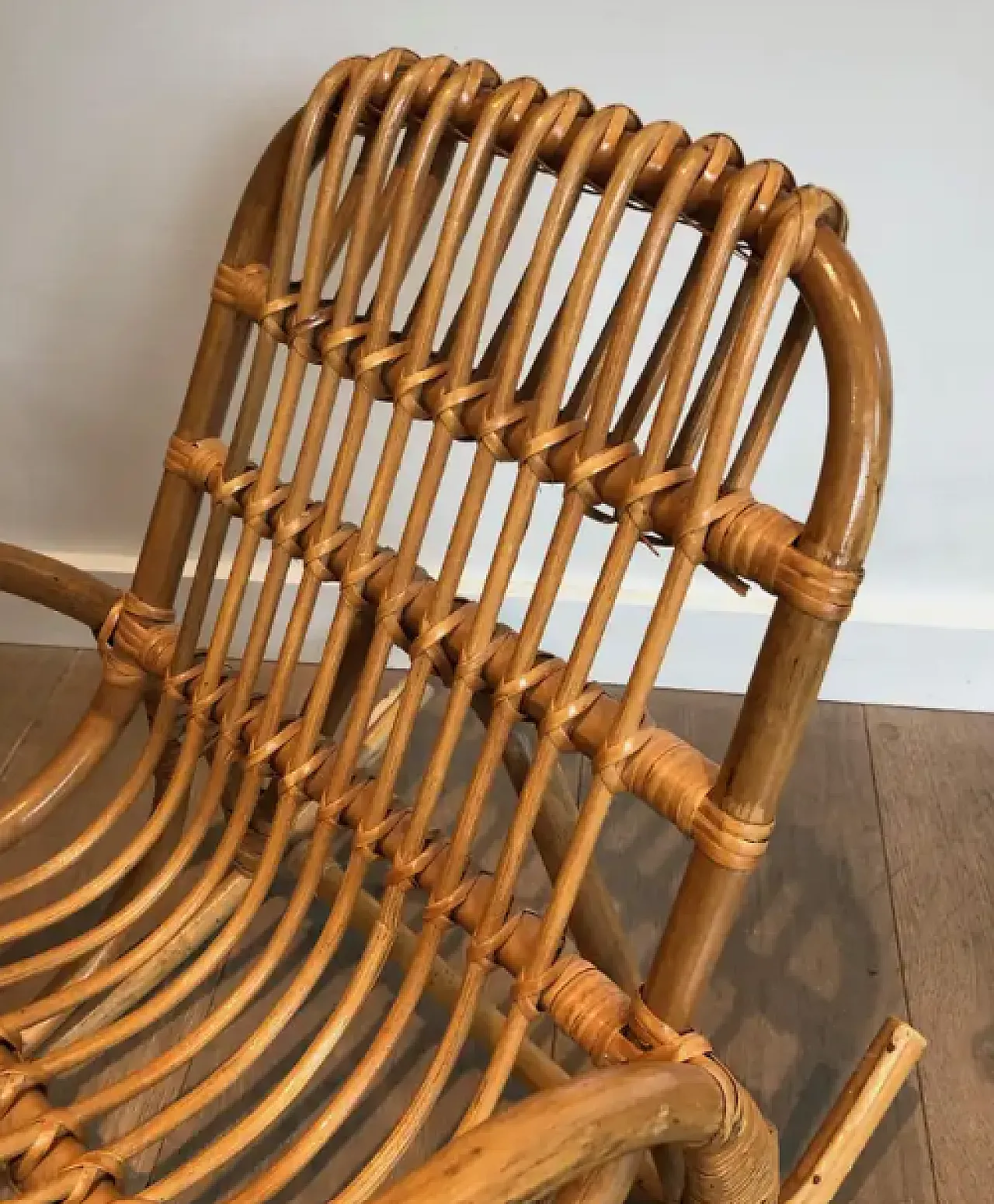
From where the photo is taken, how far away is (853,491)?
509mm

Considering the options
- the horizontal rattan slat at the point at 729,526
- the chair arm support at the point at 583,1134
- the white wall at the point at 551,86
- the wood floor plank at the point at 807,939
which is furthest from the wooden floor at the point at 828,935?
the horizontal rattan slat at the point at 729,526

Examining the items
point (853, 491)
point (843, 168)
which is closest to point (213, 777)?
point (853, 491)

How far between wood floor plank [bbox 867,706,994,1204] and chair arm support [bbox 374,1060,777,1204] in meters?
0.48

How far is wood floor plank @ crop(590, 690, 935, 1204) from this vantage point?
954 mm

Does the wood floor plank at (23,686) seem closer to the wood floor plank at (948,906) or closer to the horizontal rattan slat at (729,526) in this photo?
the horizontal rattan slat at (729,526)

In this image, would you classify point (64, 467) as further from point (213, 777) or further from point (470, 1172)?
point (470, 1172)

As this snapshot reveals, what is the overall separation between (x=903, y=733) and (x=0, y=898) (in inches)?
38.2

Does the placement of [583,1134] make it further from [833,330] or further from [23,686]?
[23,686]

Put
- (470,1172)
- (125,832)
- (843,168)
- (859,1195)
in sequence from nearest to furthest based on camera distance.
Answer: (470,1172), (859,1195), (843,168), (125,832)

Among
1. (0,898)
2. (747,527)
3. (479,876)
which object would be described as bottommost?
(0,898)

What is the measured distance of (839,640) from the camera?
1.31 meters

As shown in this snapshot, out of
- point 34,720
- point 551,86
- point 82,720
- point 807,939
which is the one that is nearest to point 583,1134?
point 82,720

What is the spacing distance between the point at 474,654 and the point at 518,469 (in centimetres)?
12

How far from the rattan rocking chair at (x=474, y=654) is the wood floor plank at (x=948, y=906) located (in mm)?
248
